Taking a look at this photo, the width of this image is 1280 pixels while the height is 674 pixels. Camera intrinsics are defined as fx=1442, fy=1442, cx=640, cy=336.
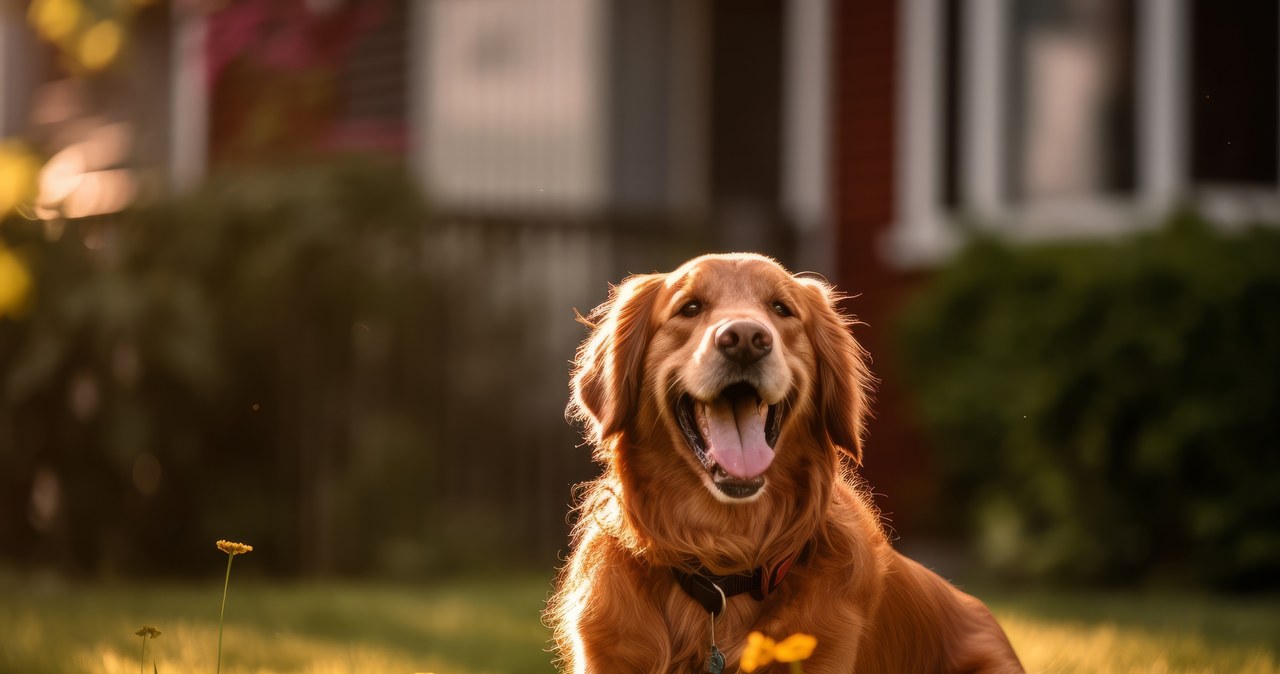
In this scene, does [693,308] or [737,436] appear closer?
[737,436]

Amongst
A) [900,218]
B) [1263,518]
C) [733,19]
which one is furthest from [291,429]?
[733,19]

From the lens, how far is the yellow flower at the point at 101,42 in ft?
16.5

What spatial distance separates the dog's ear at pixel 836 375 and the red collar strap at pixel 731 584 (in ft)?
1.13

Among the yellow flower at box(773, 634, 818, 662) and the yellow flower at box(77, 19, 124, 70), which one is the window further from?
the yellow flower at box(773, 634, 818, 662)

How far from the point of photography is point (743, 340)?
Result: 10.1ft

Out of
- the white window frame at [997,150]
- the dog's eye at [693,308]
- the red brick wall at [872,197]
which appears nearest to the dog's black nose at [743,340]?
the dog's eye at [693,308]

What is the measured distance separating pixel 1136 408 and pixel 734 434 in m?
4.02

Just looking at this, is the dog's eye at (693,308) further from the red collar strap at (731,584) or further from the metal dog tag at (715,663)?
the metal dog tag at (715,663)

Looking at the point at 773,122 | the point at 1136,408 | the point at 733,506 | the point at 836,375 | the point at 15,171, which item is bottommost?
the point at 1136,408

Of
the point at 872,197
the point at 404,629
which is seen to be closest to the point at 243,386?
the point at 404,629

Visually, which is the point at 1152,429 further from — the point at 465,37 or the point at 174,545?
the point at 465,37

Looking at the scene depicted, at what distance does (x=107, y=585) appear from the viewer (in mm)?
6895

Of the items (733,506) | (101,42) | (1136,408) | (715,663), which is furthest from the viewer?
(1136,408)

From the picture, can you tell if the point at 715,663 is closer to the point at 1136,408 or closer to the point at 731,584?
the point at 731,584
